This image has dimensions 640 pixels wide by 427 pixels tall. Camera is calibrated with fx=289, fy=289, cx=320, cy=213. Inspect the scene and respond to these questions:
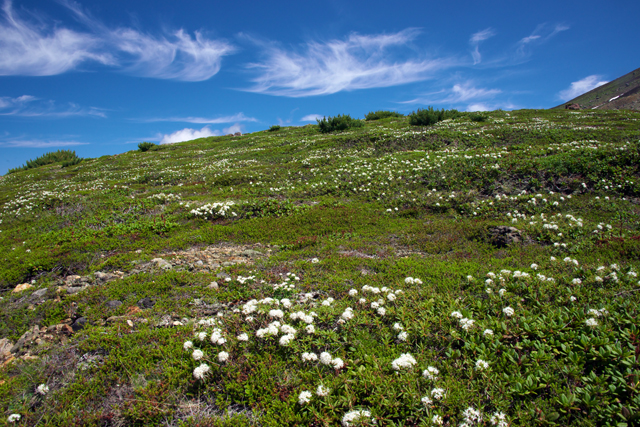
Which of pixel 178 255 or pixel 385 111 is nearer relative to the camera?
pixel 178 255

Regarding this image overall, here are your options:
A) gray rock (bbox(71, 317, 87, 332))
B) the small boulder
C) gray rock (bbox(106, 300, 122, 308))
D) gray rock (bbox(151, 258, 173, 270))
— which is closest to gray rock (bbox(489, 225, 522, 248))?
gray rock (bbox(151, 258, 173, 270))

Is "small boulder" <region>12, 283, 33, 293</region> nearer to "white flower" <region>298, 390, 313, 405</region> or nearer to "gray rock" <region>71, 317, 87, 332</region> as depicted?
"gray rock" <region>71, 317, 87, 332</region>

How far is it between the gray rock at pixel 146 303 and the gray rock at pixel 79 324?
0.91 meters

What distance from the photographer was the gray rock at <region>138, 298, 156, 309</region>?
19.6 ft

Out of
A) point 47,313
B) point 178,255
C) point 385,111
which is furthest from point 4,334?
point 385,111

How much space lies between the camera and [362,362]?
13.6 feet

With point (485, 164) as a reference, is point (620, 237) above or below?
below

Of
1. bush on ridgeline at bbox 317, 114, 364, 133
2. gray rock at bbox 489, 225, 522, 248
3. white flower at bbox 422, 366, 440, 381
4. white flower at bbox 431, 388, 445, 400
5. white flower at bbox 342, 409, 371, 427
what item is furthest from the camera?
bush on ridgeline at bbox 317, 114, 364, 133

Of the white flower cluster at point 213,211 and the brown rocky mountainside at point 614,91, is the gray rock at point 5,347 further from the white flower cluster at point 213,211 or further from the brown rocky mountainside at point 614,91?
the brown rocky mountainside at point 614,91

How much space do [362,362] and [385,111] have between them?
47.4m

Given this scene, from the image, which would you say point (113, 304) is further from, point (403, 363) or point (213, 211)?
point (213, 211)

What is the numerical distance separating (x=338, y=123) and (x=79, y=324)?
3503 cm

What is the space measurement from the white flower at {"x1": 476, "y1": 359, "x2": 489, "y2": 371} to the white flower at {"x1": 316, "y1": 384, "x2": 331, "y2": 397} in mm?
1913

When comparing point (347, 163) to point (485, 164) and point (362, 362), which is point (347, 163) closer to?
point (485, 164)
